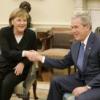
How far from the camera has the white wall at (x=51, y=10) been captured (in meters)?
6.51

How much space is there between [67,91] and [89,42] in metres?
0.55

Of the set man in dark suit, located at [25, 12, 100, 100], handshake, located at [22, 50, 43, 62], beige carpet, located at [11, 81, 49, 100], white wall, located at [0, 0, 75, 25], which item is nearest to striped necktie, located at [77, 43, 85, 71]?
man in dark suit, located at [25, 12, 100, 100]

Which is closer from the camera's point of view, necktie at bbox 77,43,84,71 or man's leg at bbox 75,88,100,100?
man's leg at bbox 75,88,100,100

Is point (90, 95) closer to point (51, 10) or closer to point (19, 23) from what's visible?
point (19, 23)

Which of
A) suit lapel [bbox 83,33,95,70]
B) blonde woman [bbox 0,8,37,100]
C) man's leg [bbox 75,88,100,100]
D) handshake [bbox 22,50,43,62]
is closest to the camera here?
man's leg [bbox 75,88,100,100]

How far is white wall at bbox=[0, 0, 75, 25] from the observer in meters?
6.51

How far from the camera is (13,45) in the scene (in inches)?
146

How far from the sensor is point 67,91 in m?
3.29

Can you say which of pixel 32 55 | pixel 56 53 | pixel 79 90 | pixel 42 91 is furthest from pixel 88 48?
pixel 56 53

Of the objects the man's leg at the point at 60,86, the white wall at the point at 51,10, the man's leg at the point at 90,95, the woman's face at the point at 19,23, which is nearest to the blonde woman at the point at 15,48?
the woman's face at the point at 19,23

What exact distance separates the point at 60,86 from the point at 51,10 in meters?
3.55

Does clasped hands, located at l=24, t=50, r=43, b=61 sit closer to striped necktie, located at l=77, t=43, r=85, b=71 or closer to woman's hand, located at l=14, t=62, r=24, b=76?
woman's hand, located at l=14, t=62, r=24, b=76

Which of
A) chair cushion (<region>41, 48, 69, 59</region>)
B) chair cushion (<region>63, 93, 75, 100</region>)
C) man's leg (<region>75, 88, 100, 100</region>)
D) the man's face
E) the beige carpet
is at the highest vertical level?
the man's face

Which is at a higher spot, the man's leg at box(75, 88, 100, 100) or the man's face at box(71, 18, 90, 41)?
the man's face at box(71, 18, 90, 41)
